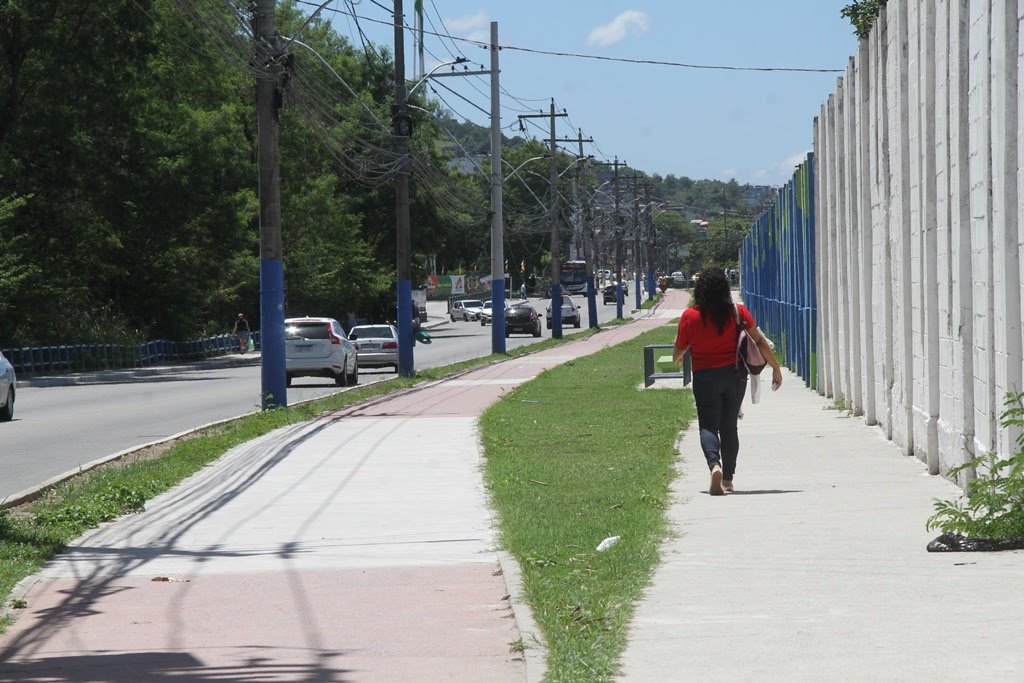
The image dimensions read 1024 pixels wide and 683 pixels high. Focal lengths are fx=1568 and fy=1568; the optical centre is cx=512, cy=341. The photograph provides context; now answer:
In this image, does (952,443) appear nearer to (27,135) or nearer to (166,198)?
(27,135)

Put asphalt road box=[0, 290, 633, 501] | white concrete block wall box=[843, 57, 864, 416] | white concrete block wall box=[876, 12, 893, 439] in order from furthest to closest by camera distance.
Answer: white concrete block wall box=[843, 57, 864, 416] < asphalt road box=[0, 290, 633, 501] < white concrete block wall box=[876, 12, 893, 439]

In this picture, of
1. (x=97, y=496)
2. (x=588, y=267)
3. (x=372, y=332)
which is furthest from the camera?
(x=588, y=267)

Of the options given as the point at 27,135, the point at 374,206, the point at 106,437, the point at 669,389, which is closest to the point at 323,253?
the point at 374,206

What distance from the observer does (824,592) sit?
756 cm

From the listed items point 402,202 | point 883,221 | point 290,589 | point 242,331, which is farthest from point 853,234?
point 242,331

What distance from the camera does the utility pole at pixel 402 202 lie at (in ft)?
116

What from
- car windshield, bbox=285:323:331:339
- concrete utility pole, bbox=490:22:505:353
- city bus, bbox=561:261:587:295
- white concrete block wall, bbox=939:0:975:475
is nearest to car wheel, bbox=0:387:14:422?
car windshield, bbox=285:323:331:339

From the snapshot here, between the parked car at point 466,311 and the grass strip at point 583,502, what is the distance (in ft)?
265

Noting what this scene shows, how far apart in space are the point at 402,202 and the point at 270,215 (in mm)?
12989

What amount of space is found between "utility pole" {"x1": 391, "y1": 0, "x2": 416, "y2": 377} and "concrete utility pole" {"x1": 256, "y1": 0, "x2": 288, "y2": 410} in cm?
1143

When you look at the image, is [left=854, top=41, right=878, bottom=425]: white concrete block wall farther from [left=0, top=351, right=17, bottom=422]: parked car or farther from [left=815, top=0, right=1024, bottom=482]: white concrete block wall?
[left=0, top=351, right=17, bottom=422]: parked car

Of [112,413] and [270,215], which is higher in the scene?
[270,215]

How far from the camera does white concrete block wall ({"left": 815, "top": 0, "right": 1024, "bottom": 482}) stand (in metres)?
9.37

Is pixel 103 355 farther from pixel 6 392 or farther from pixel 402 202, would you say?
pixel 6 392
